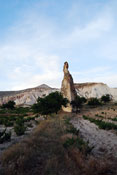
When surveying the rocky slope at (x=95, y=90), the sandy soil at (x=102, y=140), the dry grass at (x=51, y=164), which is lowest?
the sandy soil at (x=102, y=140)

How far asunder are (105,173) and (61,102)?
21199 mm

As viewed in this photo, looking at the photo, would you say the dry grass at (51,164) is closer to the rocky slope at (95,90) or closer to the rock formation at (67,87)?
the rock formation at (67,87)

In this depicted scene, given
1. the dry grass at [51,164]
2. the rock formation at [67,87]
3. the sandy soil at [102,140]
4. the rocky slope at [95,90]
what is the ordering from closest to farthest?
the dry grass at [51,164] < the sandy soil at [102,140] < the rock formation at [67,87] < the rocky slope at [95,90]

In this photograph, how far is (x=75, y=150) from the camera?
5.47 m

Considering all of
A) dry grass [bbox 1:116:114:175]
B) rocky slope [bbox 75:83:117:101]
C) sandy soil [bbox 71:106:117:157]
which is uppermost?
rocky slope [bbox 75:83:117:101]

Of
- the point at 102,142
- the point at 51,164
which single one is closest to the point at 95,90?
the point at 102,142

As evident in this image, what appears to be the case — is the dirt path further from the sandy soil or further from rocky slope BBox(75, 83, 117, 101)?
rocky slope BBox(75, 83, 117, 101)

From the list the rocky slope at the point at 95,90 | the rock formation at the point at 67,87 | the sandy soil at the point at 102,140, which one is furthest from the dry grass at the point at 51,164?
the rocky slope at the point at 95,90

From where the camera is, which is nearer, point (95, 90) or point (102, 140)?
point (102, 140)

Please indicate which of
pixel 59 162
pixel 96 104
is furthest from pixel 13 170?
pixel 96 104

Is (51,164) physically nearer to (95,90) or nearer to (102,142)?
(102,142)

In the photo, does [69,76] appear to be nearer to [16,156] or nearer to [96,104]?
[96,104]

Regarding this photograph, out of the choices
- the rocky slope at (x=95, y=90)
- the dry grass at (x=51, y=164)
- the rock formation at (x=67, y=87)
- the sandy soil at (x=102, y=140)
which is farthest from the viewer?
the rocky slope at (x=95, y=90)

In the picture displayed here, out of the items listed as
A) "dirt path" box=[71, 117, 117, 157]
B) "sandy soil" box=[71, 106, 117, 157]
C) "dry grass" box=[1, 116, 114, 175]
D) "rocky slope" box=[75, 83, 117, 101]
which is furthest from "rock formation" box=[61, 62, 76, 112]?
"dry grass" box=[1, 116, 114, 175]
